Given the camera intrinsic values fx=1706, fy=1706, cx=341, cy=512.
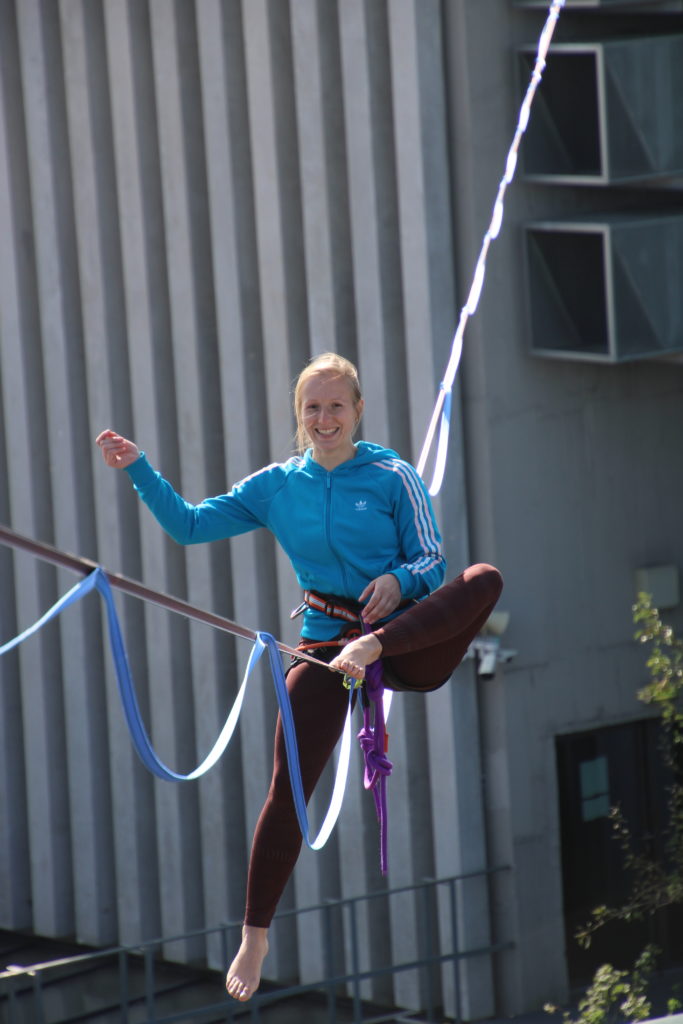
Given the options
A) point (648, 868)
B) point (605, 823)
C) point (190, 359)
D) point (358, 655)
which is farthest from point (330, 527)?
point (190, 359)

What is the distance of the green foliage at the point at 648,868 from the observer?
9.78 m

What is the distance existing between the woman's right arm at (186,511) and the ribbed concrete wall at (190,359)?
6556mm

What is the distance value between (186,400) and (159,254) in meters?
Answer: 1.16

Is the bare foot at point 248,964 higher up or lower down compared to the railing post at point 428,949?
higher up

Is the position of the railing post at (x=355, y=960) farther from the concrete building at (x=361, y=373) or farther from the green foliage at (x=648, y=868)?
the green foliage at (x=648, y=868)

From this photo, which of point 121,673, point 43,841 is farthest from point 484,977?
point 121,673

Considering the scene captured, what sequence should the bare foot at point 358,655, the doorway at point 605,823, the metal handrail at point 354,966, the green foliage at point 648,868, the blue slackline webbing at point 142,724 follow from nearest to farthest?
the blue slackline webbing at point 142,724 < the bare foot at point 358,655 < the green foliage at point 648,868 < the metal handrail at point 354,966 < the doorway at point 605,823

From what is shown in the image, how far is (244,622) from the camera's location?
41.7 ft

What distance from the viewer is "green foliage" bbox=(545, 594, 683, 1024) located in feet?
32.1

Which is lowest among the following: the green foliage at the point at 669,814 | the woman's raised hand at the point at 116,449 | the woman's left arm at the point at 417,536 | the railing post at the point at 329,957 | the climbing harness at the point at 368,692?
the railing post at the point at 329,957

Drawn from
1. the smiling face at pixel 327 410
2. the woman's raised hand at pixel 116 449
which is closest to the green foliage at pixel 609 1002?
the smiling face at pixel 327 410

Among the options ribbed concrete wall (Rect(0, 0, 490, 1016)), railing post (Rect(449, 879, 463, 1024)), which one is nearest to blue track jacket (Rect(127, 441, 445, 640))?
ribbed concrete wall (Rect(0, 0, 490, 1016))

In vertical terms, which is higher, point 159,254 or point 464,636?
point 159,254

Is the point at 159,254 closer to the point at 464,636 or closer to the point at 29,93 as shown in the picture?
the point at 29,93
